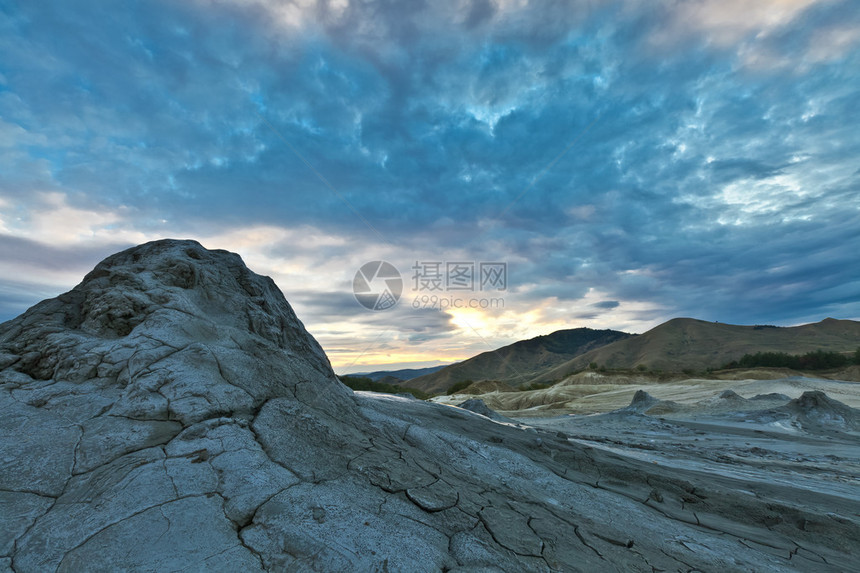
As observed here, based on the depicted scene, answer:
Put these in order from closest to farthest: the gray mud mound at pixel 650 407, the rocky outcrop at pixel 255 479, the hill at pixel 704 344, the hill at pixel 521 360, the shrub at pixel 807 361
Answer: the rocky outcrop at pixel 255 479
the gray mud mound at pixel 650 407
the shrub at pixel 807 361
the hill at pixel 704 344
the hill at pixel 521 360

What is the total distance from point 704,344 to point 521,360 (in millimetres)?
67900

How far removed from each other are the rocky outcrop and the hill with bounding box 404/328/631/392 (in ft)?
319

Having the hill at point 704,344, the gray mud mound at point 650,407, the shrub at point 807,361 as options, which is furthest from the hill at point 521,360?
the gray mud mound at point 650,407

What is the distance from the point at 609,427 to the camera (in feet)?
56.4

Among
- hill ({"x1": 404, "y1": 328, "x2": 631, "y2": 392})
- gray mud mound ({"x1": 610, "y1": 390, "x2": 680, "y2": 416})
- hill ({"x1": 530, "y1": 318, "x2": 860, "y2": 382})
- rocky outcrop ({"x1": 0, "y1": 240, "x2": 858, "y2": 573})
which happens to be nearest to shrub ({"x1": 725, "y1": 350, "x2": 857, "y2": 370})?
hill ({"x1": 530, "y1": 318, "x2": 860, "y2": 382})

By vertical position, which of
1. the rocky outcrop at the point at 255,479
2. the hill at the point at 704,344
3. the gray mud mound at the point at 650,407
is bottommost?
the gray mud mound at the point at 650,407

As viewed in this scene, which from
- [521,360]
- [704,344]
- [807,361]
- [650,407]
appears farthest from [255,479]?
[521,360]

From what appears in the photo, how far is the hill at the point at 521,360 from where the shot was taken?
120 m

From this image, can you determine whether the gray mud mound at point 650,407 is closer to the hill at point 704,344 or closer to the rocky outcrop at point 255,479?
the rocky outcrop at point 255,479

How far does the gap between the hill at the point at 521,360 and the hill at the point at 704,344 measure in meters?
18.6

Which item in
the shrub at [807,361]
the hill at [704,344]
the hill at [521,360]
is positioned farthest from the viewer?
the hill at [521,360]

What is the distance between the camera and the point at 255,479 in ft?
11.5

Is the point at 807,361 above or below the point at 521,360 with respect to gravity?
below

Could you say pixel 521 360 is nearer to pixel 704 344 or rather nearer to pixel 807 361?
pixel 704 344
